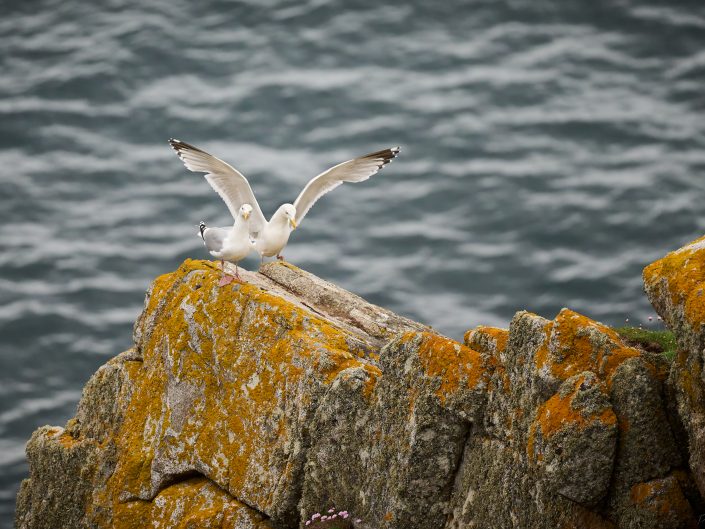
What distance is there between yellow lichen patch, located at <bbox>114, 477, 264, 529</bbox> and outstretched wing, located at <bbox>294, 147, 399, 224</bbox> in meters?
5.19

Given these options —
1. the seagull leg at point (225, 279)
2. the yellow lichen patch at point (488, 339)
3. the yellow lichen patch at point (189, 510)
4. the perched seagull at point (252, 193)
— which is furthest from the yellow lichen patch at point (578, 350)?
the perched seagull at point (252, 193)

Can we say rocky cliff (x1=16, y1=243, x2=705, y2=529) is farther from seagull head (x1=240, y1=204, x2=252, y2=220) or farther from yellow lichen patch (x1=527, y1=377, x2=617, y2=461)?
seagull head (x1=240, y1=204, x2=252, y2=220)

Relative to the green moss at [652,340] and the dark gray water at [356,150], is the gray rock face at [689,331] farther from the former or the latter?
the dark gray water at [356,150]

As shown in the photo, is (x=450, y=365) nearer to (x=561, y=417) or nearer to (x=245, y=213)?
(x=561, y=417)

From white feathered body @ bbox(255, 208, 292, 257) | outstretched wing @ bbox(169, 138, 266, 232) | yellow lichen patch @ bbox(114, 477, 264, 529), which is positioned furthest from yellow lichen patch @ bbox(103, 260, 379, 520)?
outstretched wing @ bbox(169, 138, 266, 232)

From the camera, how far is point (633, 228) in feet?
195

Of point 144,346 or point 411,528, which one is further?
point 144,346

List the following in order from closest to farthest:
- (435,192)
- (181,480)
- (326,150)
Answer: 1. (181,480)
2. (435,192)
3. (326,150)

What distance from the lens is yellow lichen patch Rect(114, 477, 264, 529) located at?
11625mm

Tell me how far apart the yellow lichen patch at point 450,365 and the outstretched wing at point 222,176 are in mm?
5155

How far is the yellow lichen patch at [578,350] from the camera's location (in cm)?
913

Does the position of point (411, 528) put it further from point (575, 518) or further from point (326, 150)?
point (326, 150)

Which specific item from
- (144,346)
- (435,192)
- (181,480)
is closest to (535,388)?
(181,480)

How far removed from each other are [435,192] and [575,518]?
57.1 m
